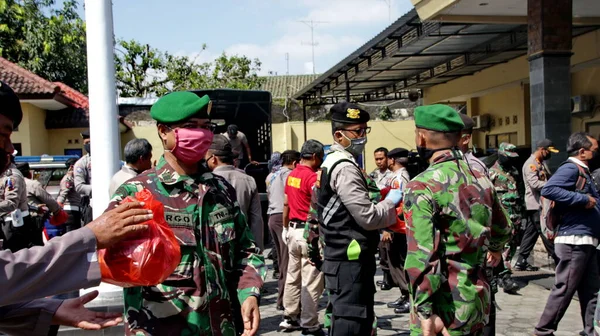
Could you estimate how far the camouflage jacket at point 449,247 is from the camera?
3.28 metres

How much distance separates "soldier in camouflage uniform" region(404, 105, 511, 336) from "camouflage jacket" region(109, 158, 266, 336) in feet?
2.90

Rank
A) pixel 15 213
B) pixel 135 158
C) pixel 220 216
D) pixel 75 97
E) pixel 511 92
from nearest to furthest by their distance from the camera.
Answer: pixel 220 216, pixel 135 158, pixel 15 213, pixel 511 92, pixel 75 97

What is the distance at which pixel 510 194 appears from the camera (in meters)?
8.55

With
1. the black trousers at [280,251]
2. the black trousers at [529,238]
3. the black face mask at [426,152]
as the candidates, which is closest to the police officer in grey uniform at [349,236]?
the black face mask at [426,152]

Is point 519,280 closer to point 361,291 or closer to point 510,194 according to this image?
point 510,194

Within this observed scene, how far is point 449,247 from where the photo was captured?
3357 mm

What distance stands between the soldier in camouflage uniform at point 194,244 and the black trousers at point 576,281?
3.39 meters

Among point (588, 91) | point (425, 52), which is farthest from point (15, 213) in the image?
point (588, 91)

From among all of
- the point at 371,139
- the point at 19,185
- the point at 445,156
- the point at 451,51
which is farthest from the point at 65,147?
the point at 445,156

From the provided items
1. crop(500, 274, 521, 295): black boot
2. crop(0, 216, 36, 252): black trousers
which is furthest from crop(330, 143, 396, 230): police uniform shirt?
crop(0, 216, 36, 252): black trousers

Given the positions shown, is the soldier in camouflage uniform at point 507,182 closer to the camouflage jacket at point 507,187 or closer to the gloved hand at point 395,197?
the camouflage jacket at point 507,187

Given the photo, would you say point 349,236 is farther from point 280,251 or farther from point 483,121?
point 483,121

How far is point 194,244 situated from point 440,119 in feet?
5.29

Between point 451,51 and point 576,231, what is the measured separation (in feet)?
32.9
